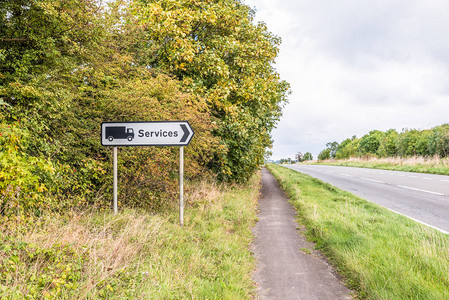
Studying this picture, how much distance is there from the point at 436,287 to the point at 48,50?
7.57 metres

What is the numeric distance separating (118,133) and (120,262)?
2.79m

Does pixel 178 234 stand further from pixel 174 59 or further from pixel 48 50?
pixel 174 59

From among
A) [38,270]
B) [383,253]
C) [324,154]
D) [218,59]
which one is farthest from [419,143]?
[324,154]

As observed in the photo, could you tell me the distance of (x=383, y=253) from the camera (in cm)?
427

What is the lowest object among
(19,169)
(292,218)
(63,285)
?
(292,218)

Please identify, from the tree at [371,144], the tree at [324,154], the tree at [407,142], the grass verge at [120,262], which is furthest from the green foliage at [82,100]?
the tree at [324,154]

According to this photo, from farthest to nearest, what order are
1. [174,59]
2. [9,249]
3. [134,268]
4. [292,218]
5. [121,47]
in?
[174,59]
[121,47]
[292,218]
[134,268]
[9,249]

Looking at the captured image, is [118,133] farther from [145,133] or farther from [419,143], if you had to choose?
[419,143]

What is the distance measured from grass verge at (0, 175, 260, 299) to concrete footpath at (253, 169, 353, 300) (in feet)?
0.91

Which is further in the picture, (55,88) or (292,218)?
(292,218)

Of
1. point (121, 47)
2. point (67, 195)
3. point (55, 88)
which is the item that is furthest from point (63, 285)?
point (121, 47)

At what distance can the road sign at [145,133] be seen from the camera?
17.9 feet

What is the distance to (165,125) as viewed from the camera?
5.57 m

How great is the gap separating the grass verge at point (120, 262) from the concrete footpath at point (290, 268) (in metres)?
0.28
